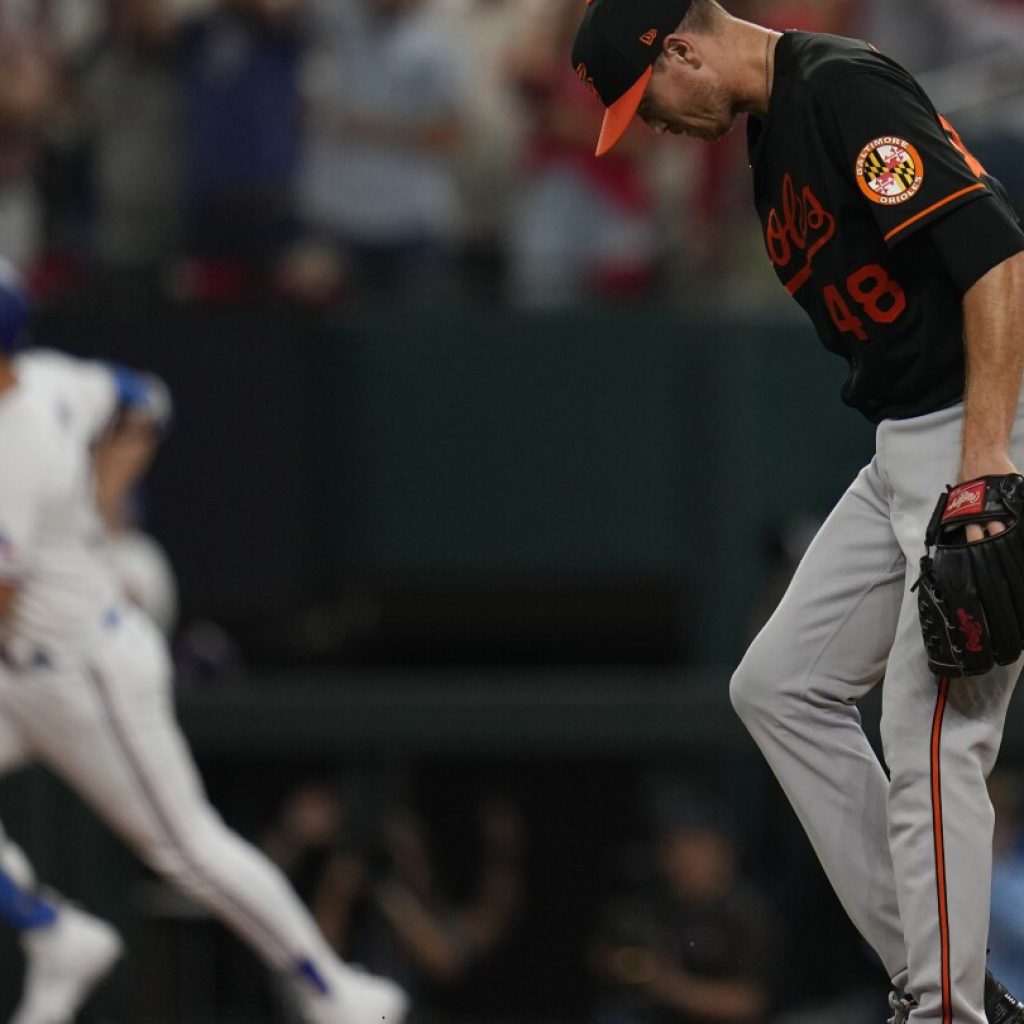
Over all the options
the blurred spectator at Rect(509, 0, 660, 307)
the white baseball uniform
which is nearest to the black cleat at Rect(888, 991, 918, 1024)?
the white baseball uniform

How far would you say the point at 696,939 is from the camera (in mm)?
6570

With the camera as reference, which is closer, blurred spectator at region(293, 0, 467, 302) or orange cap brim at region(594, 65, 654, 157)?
orange cap brim at region(594, 65, 654, 157)

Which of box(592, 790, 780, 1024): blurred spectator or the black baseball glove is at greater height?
the black baseball glove

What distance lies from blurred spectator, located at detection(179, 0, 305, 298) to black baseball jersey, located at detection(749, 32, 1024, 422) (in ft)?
13.9

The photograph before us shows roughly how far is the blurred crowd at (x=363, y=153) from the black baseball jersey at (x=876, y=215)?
403 cm

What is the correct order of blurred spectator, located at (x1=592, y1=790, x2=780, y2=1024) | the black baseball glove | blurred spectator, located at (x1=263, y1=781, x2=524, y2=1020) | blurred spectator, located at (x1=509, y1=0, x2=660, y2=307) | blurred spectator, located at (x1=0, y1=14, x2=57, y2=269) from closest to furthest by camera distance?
the black baseball glove < blurred spectator, located at (x1=592, y1=790, x2=780, y2=1024) < blurred spectator, located at (x1=263, y1=781, x2=524, y2=1020) < blurred spectator, located at (x1=509, y1=0, x2=660, y2=307) < blurred spectator, located at (x1=0, y1=14, x2=57, y2=269)

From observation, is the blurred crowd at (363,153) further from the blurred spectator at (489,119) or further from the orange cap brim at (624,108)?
the orange cap brim at (624,108)

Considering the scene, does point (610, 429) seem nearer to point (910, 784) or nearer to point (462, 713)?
point (462, 713)

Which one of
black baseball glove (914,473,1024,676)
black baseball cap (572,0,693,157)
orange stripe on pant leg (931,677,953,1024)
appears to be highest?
black baseball cap (572,0,693,157)

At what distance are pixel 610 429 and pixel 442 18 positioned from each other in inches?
62.7

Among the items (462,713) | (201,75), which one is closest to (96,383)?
(462,713)

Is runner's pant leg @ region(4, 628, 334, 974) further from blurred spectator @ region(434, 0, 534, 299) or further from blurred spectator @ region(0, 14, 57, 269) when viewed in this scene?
blurred spectator @ region(434, 0, 534, 299)

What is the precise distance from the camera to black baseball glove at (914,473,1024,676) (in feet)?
10.6

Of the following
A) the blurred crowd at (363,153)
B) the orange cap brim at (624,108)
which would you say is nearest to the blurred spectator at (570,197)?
the blurred crowd at (363,153)
